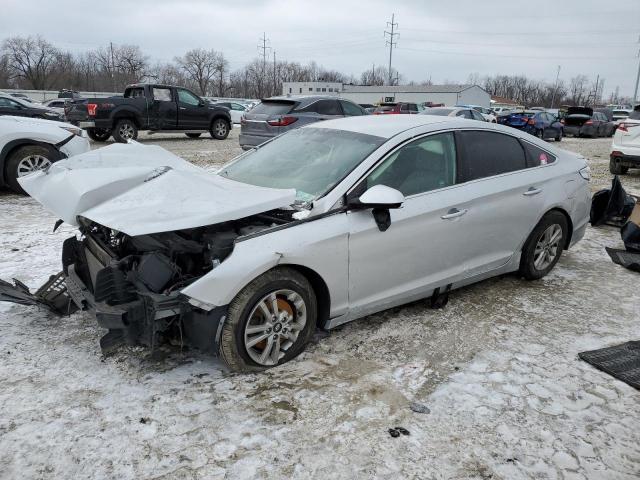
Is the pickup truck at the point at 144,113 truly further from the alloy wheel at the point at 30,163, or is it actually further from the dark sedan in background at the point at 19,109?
the alloy wheel at the point at 30,163

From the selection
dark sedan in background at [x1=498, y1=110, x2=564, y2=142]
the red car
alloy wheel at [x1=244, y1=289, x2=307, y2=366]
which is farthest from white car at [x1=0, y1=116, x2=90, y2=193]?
dark sedan in background at [x1=498, y1=110, x2=564, y2=142]

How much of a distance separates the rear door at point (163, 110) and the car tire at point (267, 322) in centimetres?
1445

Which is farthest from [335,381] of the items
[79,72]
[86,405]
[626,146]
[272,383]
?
[79,72]

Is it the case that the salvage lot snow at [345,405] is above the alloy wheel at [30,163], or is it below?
below

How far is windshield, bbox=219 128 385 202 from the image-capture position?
11.9 feet

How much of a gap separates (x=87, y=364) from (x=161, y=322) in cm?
76

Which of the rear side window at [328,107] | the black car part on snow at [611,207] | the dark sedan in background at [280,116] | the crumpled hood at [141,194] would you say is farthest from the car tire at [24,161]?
the black car part on snow at [611,207]

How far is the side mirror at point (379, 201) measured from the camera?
3.25 meters

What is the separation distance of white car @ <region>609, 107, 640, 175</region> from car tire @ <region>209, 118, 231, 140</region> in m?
12.5

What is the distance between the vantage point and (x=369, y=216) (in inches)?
135

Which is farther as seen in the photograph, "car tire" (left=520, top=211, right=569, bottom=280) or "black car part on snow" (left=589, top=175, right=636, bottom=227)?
"black car part on snow" (left=589, top=175, right=636, bottom=227)

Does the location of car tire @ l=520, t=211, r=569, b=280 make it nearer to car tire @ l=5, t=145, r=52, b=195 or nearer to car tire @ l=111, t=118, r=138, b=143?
car tire @ l=5, t=145, r=52, b=195

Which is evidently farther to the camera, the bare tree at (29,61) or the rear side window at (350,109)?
the bare tree at (29,61)

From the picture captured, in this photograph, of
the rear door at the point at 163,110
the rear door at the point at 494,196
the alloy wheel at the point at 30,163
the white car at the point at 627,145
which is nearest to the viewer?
the rear door at the point at 494,196
